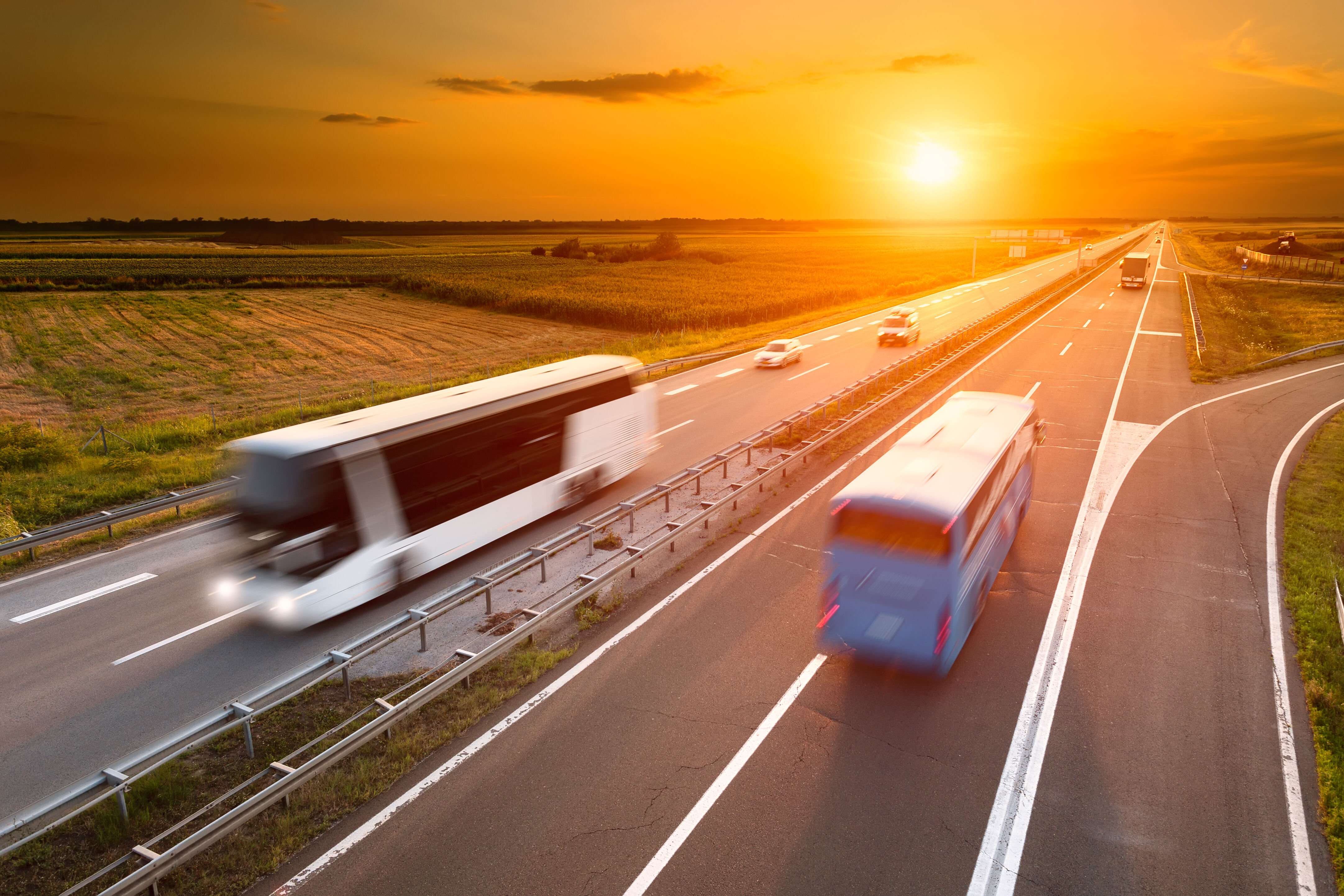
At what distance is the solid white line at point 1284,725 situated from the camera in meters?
6.20

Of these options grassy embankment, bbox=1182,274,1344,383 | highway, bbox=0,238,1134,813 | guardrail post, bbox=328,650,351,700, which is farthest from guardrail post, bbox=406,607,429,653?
grassy embankment, bbox=1182,274,1344,383

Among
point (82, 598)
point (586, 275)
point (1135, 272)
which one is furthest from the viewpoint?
point (586, 275)

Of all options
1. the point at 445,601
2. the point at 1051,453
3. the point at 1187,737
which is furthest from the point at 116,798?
the point at 1051,453

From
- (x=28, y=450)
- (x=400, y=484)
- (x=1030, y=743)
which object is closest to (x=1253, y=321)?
(x=1030, y=743)

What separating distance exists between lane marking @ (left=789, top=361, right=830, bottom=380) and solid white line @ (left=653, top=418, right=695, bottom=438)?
7.51 m

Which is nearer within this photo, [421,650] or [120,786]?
[120,786]

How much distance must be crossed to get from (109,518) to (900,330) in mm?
31092

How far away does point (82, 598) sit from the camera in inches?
428

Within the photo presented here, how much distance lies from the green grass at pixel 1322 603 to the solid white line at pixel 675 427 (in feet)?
44.4

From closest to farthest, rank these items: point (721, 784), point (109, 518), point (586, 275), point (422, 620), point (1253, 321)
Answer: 1. point (721, 784)
2. point (422, 620)
3. point (109, 518)
4. point (1253, 321)
5. point (586, 275)

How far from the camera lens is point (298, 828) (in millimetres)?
6383

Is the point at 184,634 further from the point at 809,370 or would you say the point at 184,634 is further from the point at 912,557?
the point at 809,370

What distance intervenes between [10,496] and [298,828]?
13.4 meters

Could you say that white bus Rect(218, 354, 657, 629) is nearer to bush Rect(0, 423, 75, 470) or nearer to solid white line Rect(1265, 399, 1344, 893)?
solid white line Rect(1265, 399, 1344, 893)
